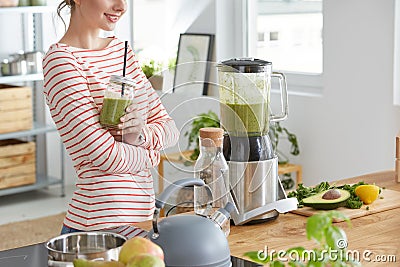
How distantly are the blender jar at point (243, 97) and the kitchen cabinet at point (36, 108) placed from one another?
3.42 meters

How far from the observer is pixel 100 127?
7.09ft

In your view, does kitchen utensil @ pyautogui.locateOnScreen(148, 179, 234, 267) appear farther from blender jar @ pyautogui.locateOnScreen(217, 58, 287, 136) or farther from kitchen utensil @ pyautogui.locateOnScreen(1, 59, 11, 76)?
kitchen utensil @ pyautogui.locateOnScreen(1, 59, 11, 76)

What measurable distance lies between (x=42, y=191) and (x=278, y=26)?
7.04 ft

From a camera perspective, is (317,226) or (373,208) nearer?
(317,226)

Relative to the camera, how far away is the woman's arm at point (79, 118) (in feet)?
7.01

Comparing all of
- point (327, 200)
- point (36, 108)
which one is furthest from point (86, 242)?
point (36, 108)

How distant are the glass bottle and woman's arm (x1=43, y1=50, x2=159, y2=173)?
19 centimetres

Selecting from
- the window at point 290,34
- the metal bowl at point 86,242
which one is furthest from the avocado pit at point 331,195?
the window at point 290,34

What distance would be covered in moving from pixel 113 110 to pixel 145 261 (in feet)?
2.67

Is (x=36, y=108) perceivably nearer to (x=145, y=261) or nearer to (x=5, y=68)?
(x=5, y=68)

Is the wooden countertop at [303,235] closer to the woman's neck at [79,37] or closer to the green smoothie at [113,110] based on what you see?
the green smoothie at [113,110]

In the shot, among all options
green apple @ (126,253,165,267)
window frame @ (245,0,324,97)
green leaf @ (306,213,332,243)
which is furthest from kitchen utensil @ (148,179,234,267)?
window frame @ (245,0,324,97)

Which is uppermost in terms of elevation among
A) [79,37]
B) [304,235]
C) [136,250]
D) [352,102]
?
[79,37]

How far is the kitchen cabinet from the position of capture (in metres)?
5.50
